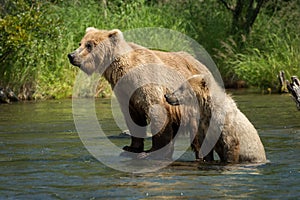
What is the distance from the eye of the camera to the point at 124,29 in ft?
62.5

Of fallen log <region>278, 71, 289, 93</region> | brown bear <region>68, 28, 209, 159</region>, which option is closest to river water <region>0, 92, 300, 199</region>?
brown bear <region>68, 28, 209, 159</region>

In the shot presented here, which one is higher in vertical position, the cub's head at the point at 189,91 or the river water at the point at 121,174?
the cub's head at the point at 189,91

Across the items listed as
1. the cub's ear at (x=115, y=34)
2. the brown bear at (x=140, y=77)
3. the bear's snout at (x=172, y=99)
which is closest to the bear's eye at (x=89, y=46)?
the brown bear at (x=140, y=77)

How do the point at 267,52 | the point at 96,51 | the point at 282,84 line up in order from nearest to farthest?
the point at 96,51, the point at 282,84, the point at 267,52

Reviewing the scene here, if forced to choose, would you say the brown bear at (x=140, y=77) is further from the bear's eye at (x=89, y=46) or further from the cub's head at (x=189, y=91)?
the cub's head at (x=189, y=91)

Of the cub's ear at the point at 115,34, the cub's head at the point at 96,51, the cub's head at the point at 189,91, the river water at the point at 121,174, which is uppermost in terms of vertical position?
the cub's ear at the point at 115,34

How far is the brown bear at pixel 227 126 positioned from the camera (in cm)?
779

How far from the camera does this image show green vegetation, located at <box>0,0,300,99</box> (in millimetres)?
17062

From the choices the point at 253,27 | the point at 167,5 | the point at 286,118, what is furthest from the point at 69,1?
the point at 286,118

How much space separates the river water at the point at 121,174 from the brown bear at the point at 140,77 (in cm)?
45

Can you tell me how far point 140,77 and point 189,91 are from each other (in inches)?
24.5

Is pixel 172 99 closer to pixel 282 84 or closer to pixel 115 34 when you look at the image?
pixel 115 34

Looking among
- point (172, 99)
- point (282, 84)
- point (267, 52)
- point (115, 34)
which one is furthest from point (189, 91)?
point (267, 52)

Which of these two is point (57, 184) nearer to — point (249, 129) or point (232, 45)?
point (249, 129)
